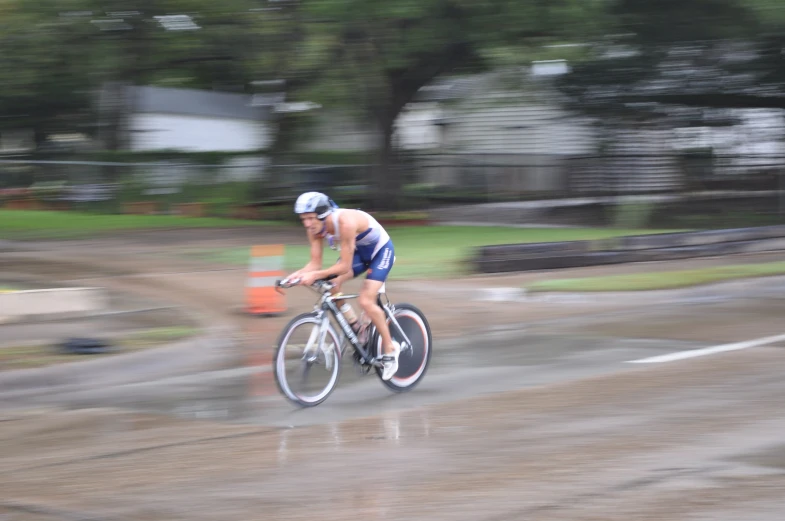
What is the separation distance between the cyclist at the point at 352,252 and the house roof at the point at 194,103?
128 feet

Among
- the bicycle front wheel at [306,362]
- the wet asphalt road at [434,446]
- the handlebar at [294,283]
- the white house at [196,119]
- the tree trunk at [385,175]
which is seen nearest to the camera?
the wet asphalt road at [434,446]

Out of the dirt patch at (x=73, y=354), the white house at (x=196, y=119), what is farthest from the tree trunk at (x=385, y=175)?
the white house at (x=196, y=119)

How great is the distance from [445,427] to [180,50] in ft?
73.8

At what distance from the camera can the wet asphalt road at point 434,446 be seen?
5473mm

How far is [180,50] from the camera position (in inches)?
1102

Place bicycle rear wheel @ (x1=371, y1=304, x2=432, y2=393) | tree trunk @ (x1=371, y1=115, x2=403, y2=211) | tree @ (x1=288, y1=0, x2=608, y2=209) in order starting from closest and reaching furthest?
bicycle rear wheel @ (x1=371, y1=304, x2=432, y2=393) → tree @ (x1=288, y1=0, x2=608, y2=209) → tree trunk @ (x1=371, y1=115, x2=403, y2=211)

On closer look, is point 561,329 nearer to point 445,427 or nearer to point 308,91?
point 445,427

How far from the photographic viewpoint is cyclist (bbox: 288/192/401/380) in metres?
7.87

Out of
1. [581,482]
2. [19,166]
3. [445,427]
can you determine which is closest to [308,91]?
[19,166]

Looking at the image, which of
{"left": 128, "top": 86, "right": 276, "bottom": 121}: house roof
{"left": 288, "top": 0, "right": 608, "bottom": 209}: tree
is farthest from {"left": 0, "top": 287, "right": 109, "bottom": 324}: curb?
{"left": 128, "top": 86, "right": 276, "bottom": 121}: house roof

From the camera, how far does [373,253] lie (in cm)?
840

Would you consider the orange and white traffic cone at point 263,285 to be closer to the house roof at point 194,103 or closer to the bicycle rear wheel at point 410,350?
the bicycle rear wheel at point 410,350

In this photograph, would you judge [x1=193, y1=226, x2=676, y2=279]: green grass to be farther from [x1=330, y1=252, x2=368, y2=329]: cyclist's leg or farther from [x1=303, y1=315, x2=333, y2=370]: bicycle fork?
[x1=303, y1=315, x2=333, y2=370]: bicycle fork

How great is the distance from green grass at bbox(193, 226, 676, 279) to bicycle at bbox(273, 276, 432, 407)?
7844mm
